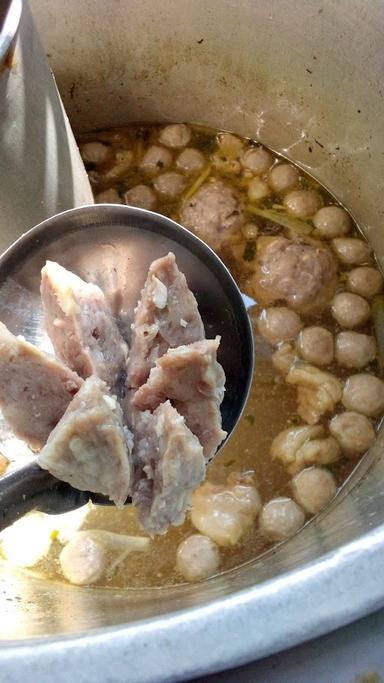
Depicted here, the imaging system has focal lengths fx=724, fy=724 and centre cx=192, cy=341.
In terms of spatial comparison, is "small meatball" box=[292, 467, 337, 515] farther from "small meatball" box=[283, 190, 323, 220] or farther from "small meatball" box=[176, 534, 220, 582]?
"small meatball" box=[283, 190, 323, 220]

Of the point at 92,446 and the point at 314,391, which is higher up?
the point at 92,446

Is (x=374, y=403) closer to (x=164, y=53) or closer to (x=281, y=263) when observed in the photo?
(x=281, y=263)

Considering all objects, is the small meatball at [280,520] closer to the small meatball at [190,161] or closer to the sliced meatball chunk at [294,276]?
the sliced meatball chunk at [294,276]

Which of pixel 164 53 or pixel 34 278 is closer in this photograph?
pixel 34 278

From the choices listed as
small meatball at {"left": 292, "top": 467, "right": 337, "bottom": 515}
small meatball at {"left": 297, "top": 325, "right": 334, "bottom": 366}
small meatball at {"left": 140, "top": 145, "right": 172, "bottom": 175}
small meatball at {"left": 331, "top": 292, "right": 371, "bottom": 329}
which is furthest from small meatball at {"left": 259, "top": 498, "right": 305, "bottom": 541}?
small meatball at {"left": 140, "top": 145, "right": 172, "bottom": 175}

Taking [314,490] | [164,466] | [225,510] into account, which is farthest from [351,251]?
[164,466]

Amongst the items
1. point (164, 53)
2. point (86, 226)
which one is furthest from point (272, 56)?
point (86, 226)

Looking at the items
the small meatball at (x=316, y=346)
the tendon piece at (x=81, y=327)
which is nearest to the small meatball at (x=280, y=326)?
the small meatball at (x=316, y=346)

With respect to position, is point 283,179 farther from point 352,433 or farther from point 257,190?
point 352,433
